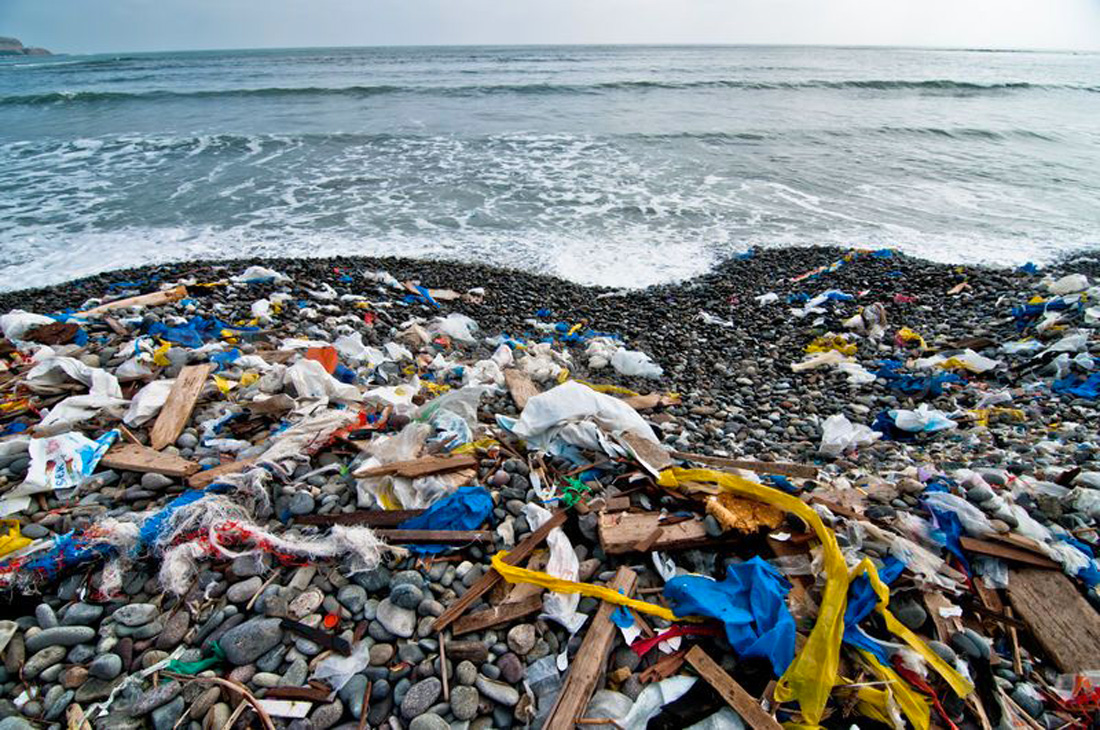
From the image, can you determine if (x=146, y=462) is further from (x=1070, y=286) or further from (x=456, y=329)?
(x=1070, y=286)

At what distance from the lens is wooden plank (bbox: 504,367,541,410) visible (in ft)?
16.8

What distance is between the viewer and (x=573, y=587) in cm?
281

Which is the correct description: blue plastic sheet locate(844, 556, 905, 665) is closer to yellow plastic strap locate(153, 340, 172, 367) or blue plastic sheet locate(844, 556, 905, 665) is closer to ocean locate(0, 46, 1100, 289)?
yellow plastic strap locate(153, 340, 172, 367)

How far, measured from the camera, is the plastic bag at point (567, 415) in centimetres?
409

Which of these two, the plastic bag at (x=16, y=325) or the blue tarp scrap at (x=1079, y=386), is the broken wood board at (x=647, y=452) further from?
the plastic bag at (x=16, y=325)

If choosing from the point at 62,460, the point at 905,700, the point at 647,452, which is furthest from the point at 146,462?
the point at 905,700

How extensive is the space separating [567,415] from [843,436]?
2.97 metres

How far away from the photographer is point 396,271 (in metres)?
9.78

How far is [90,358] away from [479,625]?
5.08 m

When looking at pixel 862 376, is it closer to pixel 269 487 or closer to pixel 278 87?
pixel 269 487

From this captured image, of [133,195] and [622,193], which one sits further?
[622,193]

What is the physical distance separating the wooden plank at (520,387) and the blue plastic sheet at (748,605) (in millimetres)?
2588

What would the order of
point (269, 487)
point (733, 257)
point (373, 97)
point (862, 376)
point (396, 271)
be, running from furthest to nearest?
point (373, 97), point (733, 257), point (396, 271), point (862, 376), point (269, 487)

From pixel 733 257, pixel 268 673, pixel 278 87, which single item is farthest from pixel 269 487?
pixel 278 87
